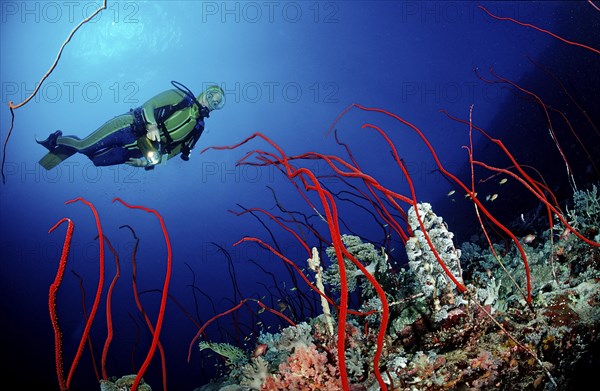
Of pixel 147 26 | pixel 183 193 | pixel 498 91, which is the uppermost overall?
pixel 147 26

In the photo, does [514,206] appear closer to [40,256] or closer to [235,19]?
[235,19]

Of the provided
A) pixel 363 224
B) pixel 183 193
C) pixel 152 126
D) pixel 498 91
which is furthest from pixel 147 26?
pixel 363 224

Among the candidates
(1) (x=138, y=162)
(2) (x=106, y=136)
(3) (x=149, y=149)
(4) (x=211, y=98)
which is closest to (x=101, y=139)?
(2) (x=106, y=136)

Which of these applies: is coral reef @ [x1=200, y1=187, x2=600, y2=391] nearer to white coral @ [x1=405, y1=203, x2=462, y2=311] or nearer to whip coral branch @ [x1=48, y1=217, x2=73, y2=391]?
white coral @ [x1=405, y1=203, x2=462, y2=311]

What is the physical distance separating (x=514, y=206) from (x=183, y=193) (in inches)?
1487

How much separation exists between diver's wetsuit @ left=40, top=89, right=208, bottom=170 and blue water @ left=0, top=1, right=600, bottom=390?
719cm

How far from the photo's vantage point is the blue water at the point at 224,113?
59.4ft

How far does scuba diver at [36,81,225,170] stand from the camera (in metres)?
8.23

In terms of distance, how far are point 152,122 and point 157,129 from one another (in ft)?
0.62

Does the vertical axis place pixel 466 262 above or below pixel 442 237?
below

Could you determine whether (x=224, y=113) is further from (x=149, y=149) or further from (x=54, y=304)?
(x=54, y=304)

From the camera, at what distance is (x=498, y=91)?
2903cm

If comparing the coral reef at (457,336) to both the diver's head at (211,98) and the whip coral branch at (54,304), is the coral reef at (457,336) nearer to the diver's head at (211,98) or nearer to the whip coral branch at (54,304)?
the whip coral branch at (54,304)

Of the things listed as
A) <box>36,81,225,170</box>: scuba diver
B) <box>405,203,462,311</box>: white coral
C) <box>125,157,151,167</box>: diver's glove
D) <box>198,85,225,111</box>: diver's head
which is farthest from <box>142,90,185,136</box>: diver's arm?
<box>405,203,462,311</box>: white coral
